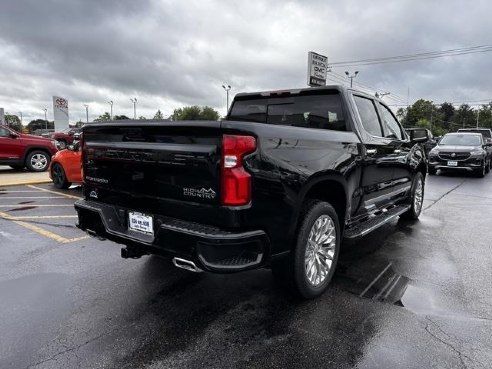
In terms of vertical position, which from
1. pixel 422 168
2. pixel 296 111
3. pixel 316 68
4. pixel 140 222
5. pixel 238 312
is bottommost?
pixel 238 312

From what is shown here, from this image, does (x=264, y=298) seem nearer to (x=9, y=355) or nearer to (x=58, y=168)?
(x=9, y=355)

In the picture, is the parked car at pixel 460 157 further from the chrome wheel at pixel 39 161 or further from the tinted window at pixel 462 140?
the chrome wheel at pixel 39 161

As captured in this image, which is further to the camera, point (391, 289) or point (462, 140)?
point (462, 140)

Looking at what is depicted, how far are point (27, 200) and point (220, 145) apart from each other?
23.3ft

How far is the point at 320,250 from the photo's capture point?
3.44 metres

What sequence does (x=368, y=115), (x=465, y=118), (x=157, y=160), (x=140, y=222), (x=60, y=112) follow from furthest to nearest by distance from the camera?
(x=465, y=118)
(x=60, y=112)
(x=368, y=115)
(x=140, y=222)
(x=157, y=160)

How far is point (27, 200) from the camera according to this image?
8047 mm

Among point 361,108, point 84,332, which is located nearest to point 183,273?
point 84,332

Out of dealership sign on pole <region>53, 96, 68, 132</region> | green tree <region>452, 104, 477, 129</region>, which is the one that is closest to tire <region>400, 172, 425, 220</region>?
dealership sign on pole <region>53, 96, 68, 132</region>

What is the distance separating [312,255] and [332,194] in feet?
2.17

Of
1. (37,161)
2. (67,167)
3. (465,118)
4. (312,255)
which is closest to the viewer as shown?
(312,255)

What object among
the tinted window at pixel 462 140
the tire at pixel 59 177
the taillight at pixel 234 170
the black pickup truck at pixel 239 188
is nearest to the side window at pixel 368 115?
the black pickup truck at pixel 239 188

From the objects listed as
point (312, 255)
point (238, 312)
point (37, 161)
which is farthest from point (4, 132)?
point (312, 255)

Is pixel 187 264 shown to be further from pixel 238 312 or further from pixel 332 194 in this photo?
pixel 332 194
